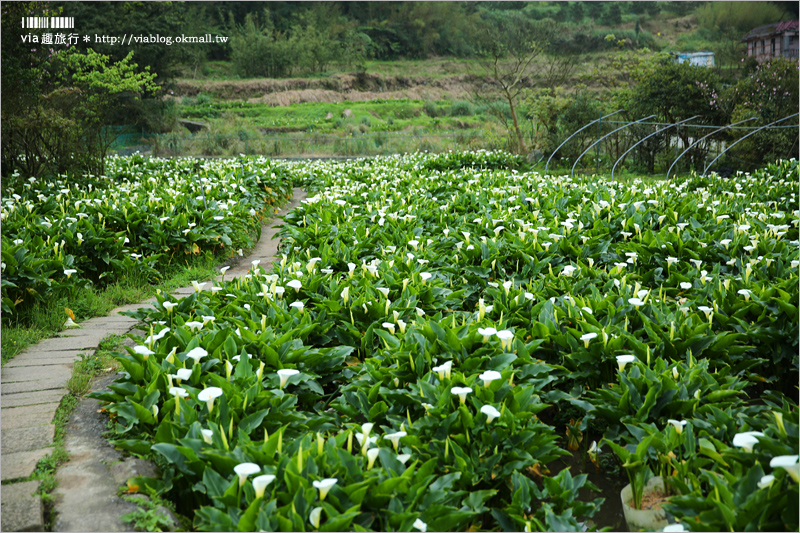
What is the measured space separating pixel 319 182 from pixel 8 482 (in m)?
9.68

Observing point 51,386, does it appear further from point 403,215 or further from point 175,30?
point 175,30

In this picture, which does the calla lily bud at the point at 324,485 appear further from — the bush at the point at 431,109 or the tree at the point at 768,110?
the bush at the point at 431,109

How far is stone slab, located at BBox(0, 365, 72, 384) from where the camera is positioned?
11.5 feet

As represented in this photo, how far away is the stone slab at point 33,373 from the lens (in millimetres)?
3492

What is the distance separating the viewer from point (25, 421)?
9.58ft

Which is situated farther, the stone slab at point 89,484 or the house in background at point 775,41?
the house in background at point 775,41

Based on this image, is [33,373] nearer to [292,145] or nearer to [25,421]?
[25,421]

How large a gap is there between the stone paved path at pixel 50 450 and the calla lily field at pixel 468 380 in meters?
0.15

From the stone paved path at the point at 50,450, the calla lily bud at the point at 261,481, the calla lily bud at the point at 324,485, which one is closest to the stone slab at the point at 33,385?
the stone paved path at the point at 50,450

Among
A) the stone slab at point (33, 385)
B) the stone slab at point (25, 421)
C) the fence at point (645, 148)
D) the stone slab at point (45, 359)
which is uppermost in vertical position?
the fence at point (645, 148)

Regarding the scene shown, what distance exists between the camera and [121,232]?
588cm

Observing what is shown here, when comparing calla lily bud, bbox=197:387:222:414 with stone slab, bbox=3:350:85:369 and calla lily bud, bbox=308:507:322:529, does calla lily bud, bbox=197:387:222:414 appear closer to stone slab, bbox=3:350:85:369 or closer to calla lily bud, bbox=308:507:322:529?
calla lily bud, bbox=308:507:322:529

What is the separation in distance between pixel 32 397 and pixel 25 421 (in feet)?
1.12

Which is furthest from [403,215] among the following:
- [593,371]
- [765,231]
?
[593,371]
